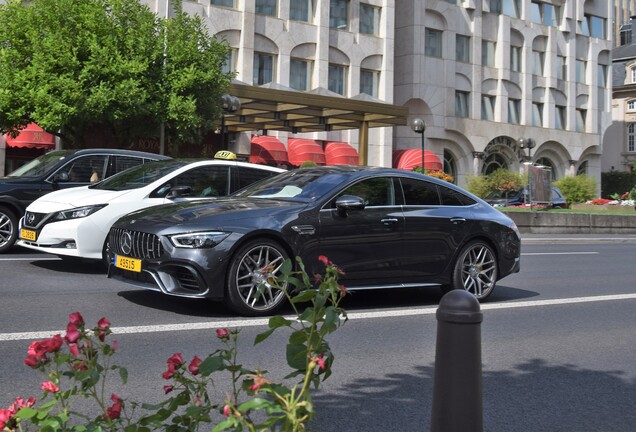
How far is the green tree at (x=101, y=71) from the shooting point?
74.5 ft

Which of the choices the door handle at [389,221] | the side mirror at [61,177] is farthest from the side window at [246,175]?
the side mirror at [61,177]

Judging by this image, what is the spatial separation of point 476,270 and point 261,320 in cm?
288

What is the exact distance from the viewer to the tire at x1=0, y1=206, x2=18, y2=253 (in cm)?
1230

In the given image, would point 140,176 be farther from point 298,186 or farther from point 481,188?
point 481,188

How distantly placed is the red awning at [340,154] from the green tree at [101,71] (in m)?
15.2

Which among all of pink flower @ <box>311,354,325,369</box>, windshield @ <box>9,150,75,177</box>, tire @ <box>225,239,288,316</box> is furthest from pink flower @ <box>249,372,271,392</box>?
windshield @ <box>9,150,75,177</box>

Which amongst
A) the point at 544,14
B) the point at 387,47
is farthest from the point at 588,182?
the point at 544,14

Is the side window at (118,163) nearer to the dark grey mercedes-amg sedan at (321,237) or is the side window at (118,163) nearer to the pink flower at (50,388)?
the dark grey mercedes-amg sedan at (321,237)

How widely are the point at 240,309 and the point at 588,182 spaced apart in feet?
120

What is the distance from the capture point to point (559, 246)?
20766mm

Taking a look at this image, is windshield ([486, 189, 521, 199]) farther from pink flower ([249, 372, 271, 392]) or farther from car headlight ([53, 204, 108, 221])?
pink flower ([249, 372, 271, 392])

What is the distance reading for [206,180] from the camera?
10.8m

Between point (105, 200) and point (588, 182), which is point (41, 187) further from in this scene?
point (588, 182)

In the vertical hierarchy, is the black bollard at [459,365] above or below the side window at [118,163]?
below
